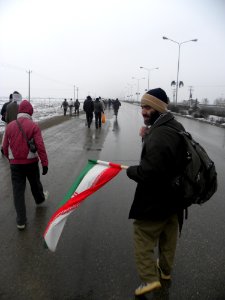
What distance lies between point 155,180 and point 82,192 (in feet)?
3.26

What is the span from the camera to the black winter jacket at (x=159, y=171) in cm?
254

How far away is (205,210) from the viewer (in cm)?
533

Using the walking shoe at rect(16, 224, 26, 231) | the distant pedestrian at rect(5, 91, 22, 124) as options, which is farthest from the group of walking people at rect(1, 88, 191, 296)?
the distant pedestrian at rect(5, 91, 22, 124)

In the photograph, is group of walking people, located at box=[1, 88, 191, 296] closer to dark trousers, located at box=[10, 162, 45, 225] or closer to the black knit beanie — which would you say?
the black knit beanie

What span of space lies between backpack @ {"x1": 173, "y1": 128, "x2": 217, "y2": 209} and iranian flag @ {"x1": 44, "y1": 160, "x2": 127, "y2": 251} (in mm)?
780

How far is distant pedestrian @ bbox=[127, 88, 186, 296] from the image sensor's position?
101 inches

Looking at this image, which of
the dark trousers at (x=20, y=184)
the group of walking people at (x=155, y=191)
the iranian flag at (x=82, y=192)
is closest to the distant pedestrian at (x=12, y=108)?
the dark trousers at (x=20, y=184)

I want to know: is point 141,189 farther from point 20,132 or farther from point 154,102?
point 20,132

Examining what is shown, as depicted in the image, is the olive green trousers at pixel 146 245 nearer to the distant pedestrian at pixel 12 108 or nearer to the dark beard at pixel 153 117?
the dark beard at pixel 153 117

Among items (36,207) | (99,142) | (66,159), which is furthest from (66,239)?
(99,142)

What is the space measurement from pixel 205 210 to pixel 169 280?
2313mm

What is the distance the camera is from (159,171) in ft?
8.41

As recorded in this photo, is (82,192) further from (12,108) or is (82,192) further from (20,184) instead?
(12,108)

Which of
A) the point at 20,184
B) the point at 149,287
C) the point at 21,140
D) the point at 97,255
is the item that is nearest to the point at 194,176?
the point at 149,287
